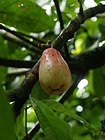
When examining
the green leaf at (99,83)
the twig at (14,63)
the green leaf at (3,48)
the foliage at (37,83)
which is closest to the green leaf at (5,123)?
the foliage at (37,83)

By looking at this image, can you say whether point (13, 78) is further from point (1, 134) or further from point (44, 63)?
point (1, 134)

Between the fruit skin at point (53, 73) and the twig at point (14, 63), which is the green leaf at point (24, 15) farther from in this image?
the fruit skin at point (53, 73)

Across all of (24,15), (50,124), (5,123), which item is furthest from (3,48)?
(5,123)

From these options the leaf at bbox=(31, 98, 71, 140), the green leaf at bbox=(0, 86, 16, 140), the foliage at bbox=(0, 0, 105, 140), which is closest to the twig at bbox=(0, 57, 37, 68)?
the foliage at bbox=(0, 0, 105, 140)

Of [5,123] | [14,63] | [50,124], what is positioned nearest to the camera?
[5,123]

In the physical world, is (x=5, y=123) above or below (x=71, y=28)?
above

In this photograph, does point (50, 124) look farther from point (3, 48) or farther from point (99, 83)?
point (99, 83)
